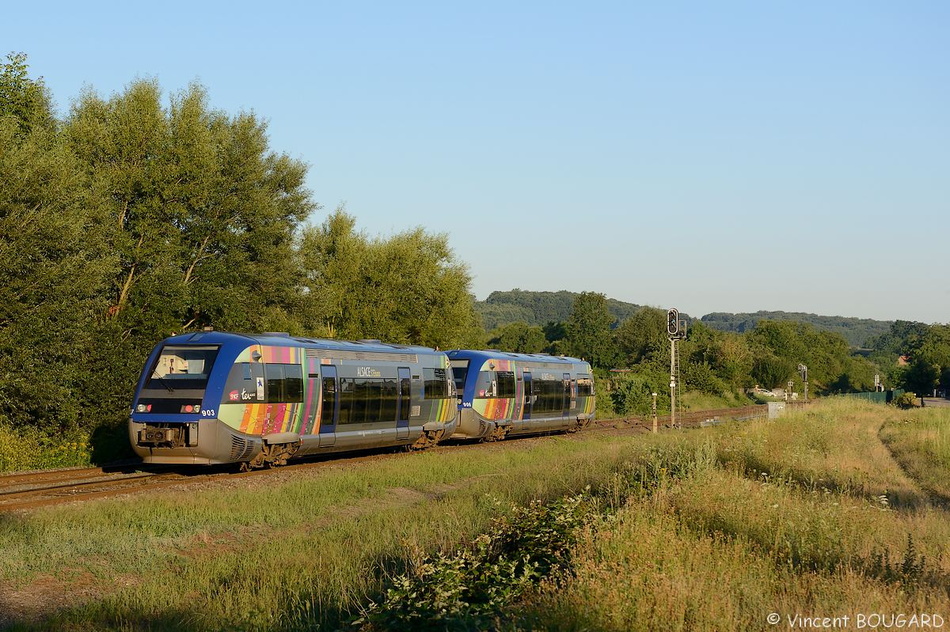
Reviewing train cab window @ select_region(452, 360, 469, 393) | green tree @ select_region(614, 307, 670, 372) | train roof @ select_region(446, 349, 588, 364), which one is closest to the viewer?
train cab window @ select_region(452, 360, 469, 393)

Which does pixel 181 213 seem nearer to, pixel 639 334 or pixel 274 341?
pixel 274 341

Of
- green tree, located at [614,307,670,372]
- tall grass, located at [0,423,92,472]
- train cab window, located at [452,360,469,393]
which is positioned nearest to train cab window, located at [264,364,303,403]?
tall grass, located at [0,423,92,472]

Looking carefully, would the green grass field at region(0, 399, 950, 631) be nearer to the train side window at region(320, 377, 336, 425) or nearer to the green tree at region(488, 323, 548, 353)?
the train side window at region(320, 377, 336, 425)

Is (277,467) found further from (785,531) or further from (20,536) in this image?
(785,531)

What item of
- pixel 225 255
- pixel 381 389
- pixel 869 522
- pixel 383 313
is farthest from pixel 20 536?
pixel 383 313

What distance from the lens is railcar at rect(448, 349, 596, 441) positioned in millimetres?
29141

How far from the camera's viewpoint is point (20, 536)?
12.0 metres

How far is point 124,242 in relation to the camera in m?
29.8

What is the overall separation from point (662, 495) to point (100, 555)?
7062 millimetres

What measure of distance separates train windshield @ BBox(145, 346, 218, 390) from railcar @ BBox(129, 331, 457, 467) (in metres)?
0.02

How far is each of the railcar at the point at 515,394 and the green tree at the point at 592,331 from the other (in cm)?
8945

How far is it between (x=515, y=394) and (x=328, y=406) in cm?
1046

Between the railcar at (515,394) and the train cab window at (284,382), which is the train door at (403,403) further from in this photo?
the train cab window at (284,382)

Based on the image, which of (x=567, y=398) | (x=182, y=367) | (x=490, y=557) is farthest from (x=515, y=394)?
(x=490, y=557)
